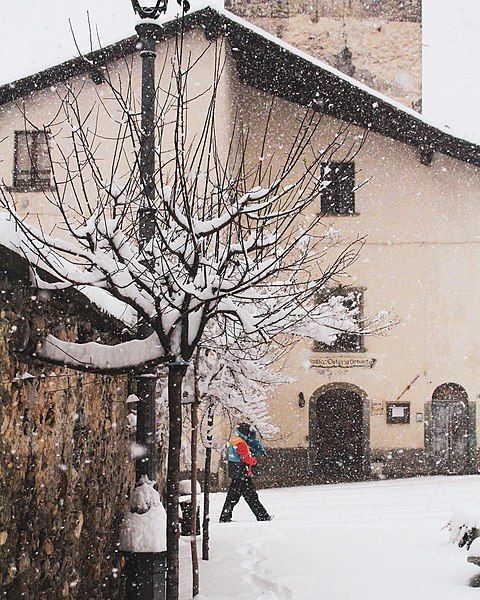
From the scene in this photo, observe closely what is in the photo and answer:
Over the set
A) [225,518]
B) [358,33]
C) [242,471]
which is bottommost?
[225,518]

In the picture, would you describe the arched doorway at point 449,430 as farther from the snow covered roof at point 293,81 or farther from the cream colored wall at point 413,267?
A: the snow covered roof at point 293,81

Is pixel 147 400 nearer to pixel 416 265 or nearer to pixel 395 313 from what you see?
pixel 395 313

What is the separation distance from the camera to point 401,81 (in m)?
31.5

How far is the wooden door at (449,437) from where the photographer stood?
22.6 meters

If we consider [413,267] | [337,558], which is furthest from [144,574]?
[413,267]

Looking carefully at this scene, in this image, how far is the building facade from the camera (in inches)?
881

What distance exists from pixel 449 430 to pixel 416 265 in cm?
399

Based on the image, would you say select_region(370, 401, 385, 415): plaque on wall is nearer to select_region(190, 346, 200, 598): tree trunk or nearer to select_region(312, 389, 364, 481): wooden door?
select_region(312, 389, 364, 481): wooden door

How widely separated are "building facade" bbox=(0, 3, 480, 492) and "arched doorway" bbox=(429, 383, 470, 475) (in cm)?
2

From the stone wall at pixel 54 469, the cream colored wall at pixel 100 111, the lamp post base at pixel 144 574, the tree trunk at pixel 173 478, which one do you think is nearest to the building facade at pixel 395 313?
the cream colored wall at pixel 100 111

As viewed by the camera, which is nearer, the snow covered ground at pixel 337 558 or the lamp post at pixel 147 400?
the lamp post at pixel 147 400

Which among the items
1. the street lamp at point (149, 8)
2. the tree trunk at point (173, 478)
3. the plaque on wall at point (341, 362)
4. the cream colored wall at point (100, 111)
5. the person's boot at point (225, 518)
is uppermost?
the cream colored wall at point (100, 111)

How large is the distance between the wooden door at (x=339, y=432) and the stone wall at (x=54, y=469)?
16.1 metres

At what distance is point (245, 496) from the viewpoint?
500 inches
